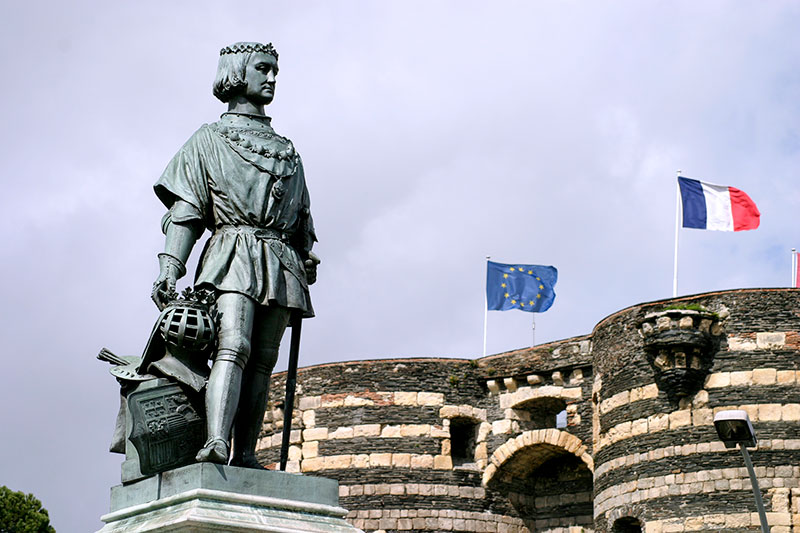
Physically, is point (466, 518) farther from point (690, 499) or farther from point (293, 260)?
point (293, 260)

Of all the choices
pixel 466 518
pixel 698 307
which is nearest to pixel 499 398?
pixel 466 518

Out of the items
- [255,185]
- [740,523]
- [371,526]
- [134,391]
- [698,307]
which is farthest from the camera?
[371,526]

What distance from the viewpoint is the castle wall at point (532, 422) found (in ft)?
87.6

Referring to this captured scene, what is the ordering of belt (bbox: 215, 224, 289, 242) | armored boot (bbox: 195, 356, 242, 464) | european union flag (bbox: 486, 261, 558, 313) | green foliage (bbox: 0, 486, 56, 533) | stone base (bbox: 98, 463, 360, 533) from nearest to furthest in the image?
→ stone base (bbox: 98, 463, 360, 533)
armored boot (bbox: 195, 356, 242, 464)
belt (bbox: 215, 224, 289, 242)
european union flag (bbox: 486, 261, 558, 313)
green foliage (bbox: 0, 486, 56, 533)

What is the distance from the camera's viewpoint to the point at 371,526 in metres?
31.8

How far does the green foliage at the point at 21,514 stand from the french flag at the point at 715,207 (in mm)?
20720

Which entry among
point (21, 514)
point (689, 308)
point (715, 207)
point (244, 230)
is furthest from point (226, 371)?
point (21, 514)

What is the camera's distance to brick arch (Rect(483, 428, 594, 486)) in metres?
31.2

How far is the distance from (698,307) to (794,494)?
3946 millimetres

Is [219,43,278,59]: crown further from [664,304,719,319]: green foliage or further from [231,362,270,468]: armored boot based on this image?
[664,304,719,319]: green foliage

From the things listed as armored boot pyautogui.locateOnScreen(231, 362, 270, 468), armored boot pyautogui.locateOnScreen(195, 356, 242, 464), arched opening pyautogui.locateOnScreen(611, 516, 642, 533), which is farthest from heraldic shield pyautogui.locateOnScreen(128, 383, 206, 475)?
arched opening pyautogui.locateOnScreen(611, 516, 642, 533)

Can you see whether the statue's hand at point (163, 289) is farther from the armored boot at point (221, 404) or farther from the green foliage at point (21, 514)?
the green foliage at point (21, 514)

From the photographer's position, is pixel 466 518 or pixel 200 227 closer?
pixel 200 227

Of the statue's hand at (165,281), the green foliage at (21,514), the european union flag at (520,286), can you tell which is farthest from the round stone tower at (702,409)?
the statue's hand at (165,281)
